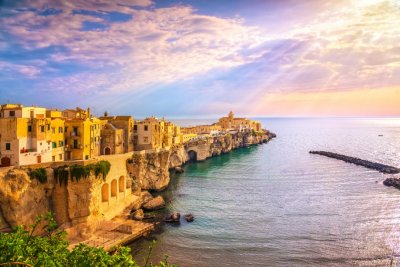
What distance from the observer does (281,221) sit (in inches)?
1501

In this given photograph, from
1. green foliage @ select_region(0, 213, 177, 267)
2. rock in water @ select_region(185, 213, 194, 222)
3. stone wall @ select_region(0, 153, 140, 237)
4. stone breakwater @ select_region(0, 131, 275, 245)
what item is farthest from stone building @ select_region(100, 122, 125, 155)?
green foliage @ select_region(0, 213, 177, 267)

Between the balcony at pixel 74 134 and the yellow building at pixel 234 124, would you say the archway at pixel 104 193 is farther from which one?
the yellow building at pixel 234 124

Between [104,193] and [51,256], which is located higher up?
[51,256]

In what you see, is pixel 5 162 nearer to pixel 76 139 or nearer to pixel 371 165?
pixel 76 139

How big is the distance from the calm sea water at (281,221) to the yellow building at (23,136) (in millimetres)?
14656

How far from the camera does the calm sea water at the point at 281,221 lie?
29547mm

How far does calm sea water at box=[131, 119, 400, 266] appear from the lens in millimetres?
29547

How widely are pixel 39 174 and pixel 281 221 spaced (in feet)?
86.0

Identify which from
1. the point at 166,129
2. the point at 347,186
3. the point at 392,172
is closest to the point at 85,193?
the point at 166,129

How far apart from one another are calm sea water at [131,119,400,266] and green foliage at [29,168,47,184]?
11.0 meters

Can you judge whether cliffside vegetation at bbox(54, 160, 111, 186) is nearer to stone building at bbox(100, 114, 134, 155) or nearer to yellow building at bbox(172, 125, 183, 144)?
stone building at bbox(100, 114, 134, 155)

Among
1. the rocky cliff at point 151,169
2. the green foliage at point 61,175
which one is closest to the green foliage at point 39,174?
the green foliage at point 61,175

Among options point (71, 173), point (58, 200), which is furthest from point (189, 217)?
point (58, 200)

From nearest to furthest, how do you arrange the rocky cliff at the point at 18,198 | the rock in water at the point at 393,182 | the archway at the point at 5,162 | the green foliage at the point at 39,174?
the rocky cliff at the point at 18,198 → the green foliage at the point at 39,174 → the archway at the point at 5,162 → the rock in water at the point at 393,182
